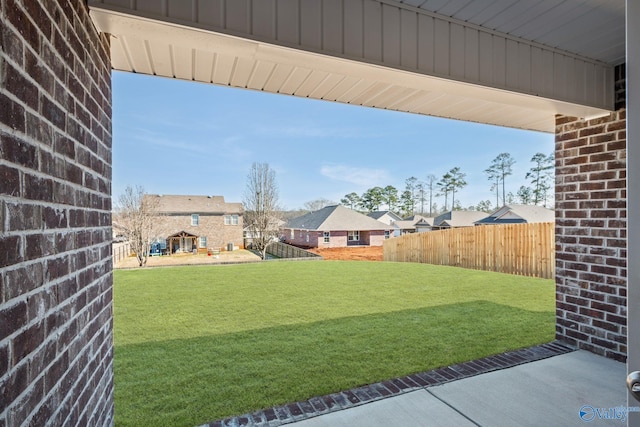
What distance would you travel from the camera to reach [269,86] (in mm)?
2895

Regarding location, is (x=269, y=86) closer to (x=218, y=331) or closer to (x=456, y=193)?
(x=218, y=331)

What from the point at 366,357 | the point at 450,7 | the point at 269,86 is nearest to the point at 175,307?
the point at 366,357

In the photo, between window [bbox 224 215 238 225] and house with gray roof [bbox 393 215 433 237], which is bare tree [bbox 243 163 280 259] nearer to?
window [bbox 224 215 238 225]

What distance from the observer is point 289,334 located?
4.01 metres

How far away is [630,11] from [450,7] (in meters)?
1.57

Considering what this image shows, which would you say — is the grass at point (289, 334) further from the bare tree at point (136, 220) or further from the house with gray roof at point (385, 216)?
the house with gray roof at point (385, 216)

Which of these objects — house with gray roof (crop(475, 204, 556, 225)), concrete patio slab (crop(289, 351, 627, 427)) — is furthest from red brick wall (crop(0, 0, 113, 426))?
house with gray roof (crop(475, 204, 556, 225))

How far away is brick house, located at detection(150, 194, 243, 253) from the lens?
25922 millimetres

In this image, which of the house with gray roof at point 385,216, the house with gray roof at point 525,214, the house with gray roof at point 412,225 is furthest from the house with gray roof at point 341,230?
the house with gray roof at point 525,214

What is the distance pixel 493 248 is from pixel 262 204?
16.9 meters

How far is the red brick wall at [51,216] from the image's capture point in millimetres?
875

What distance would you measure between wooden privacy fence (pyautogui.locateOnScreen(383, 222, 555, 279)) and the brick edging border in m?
6.13

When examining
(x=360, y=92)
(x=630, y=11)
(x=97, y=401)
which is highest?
(x=360, y=92)

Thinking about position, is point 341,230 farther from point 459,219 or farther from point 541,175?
point 541,175
